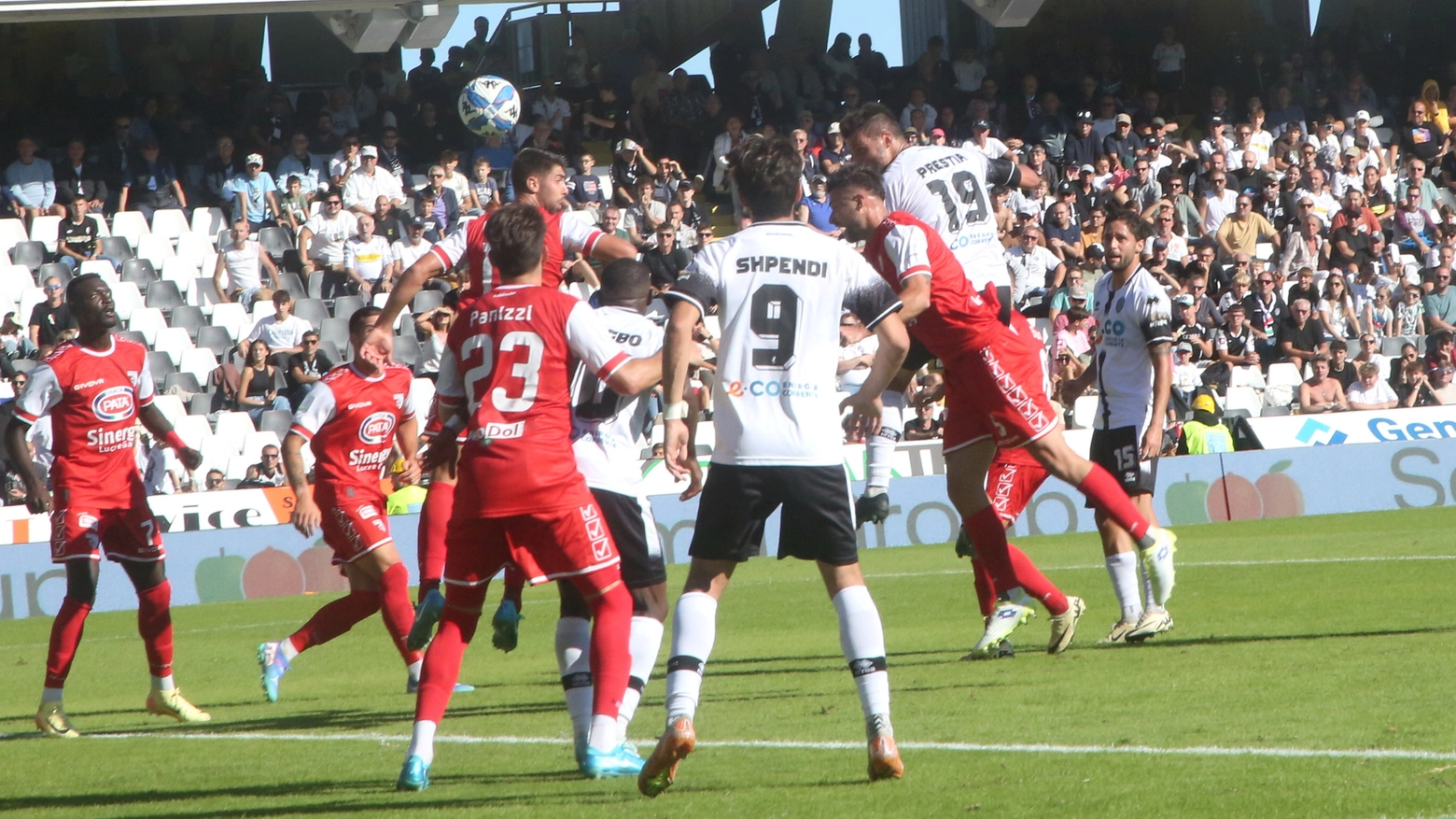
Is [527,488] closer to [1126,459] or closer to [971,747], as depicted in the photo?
[971,747]

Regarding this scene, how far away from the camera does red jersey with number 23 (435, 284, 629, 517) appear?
5488 millimetres

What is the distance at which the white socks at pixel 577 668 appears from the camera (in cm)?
596

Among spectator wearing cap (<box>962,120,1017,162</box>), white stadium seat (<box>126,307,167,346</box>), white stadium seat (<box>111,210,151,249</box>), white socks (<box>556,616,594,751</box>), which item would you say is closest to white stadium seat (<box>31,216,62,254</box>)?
white stadium seat (<box>111,210,151,249</box>)

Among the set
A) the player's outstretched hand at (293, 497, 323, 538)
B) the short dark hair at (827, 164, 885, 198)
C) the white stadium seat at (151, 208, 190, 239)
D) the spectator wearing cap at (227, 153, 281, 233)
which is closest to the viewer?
the short dark hair at (827, 164, 885, 198)

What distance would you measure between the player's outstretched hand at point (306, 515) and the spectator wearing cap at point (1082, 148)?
19497 millimetres

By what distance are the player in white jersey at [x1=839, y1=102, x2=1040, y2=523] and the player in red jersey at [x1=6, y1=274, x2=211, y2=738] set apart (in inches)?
144

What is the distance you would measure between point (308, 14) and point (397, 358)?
37.8ft

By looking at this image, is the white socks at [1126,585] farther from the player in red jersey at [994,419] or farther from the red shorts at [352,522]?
the red shorts at [352,522]

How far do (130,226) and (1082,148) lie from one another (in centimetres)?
1398

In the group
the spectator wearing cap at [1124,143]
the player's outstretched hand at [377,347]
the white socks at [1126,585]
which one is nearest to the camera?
the player's outstretched hand at [377,347]

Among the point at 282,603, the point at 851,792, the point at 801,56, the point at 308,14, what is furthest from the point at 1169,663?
the point at 308,14

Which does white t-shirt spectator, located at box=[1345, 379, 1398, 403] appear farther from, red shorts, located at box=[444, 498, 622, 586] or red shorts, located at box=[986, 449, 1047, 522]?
red shorts, located at box=[444, 498, 622, 586]

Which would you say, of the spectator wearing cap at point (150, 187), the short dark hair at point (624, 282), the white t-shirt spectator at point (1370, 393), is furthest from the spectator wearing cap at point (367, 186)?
the short dark hair at point (624, 282)

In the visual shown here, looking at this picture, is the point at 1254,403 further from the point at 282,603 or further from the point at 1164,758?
the point at 1164,758
